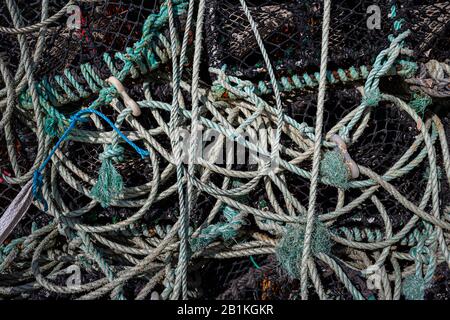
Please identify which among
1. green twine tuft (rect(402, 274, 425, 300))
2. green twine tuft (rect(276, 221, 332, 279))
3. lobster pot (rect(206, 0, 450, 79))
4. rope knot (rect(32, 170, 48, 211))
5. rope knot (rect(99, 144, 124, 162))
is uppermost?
lobster pot (rect(206, 0, 450, 79))

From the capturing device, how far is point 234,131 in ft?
4.96

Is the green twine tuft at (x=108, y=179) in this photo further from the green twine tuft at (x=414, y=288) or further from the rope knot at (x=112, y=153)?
the green twine tuft at (x=414, y=288)

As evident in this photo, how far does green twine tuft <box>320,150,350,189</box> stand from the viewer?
4.95 ft

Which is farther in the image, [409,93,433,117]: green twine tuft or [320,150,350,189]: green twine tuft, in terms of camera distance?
[409,93,433,117]: green twine tuft

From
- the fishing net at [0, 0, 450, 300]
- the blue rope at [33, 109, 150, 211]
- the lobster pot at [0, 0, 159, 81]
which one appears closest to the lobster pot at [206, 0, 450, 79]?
the fishing net at [0, 0, 450, 300]

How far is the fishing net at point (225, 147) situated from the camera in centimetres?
153

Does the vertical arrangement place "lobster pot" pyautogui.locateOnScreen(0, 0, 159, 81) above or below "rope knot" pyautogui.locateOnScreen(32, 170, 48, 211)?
above

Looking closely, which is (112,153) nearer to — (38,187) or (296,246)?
(38,187)

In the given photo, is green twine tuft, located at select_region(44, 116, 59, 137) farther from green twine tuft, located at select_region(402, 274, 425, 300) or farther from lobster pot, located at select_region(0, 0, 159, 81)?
green twine tuft, located at select_region(402, 274, 425, 300)

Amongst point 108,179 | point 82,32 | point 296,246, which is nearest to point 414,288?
point 296,246

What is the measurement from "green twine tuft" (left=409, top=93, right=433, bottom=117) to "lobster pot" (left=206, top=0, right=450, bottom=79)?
0.13 metres

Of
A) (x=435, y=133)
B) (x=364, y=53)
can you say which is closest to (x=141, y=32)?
(x=364, y=53)

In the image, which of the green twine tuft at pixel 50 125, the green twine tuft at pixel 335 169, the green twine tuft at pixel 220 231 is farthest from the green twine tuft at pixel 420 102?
the green twine tuft at pixel 50 125

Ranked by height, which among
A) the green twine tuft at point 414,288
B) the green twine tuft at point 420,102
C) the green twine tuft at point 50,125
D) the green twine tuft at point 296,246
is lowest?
the green twine tuft at point 414,288
